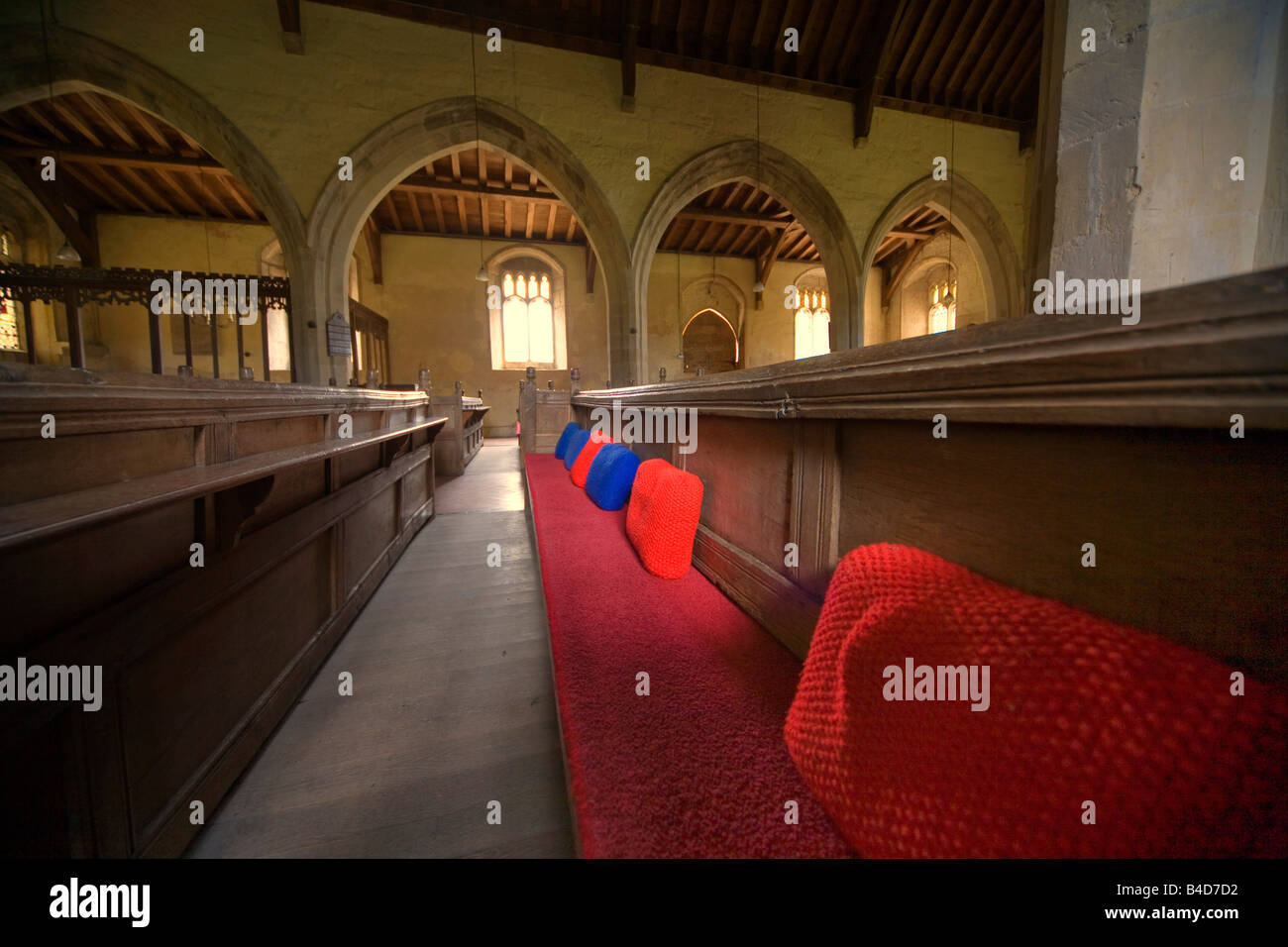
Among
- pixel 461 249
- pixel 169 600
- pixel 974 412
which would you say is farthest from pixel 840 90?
pixel 169 600

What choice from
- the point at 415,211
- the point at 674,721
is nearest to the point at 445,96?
the point at 415,211

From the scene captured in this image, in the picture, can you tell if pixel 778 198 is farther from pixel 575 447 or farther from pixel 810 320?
pixel 810 320

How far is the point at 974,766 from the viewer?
1.56ft

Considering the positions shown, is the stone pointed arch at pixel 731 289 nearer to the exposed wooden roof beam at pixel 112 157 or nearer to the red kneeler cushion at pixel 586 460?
the exposed wooden roof beam at pixel 112 157

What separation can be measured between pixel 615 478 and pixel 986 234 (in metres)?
9.89

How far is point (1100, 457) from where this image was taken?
55 centimetres

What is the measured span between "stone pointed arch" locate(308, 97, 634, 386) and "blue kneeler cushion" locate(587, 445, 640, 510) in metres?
5.07

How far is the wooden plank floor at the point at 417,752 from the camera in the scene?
1.09 metres

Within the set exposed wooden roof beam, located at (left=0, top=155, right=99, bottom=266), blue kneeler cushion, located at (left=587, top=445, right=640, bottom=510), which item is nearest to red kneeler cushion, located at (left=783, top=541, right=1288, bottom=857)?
blue kneeler cushion, located at (left=587, top=445, right=640, bottom=510)

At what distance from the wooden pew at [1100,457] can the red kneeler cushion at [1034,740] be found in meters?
0.07

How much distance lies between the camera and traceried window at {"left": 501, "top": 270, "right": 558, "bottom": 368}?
38.2 ft

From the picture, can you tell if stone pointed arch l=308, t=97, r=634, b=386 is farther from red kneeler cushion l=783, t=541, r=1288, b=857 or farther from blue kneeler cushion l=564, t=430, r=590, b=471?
red kneeler cushion l=783, t=541, r=1288, b=857

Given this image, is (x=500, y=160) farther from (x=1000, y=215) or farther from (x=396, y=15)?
(x=1000, y=215)
